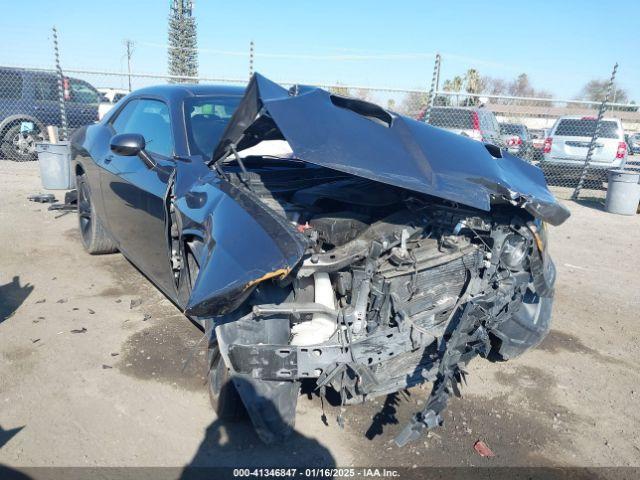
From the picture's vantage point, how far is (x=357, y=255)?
2396 mm

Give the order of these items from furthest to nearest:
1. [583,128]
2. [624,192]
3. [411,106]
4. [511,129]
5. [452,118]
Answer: [511,129] → [411,106] → [452,118] → [583,128] → [624,192]

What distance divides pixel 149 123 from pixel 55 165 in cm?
508

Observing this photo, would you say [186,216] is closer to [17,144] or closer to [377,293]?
[377,293]

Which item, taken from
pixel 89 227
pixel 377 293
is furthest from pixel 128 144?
pixel 89 227

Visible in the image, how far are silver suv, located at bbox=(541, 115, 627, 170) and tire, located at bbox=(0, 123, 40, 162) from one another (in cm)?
1191

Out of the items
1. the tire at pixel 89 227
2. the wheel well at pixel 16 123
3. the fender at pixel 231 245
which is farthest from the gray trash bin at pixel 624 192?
the wheel well at pixel 16 123

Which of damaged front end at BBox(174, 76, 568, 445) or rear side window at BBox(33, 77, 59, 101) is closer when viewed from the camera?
damaged front end at BBox(174, 76, 568, 445)

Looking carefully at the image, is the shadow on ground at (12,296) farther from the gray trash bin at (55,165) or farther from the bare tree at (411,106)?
the bare tree at (411,106)

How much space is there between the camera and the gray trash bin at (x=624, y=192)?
880cm

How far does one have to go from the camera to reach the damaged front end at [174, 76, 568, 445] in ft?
7.48

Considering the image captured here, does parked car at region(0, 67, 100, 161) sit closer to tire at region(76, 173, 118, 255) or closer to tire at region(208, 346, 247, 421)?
tire at region(76, 173, 118, 255)

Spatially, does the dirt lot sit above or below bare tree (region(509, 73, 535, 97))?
below

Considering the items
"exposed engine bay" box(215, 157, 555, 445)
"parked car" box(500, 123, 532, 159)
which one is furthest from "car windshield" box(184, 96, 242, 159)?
"parked car" box(500, 123, 532, 159)

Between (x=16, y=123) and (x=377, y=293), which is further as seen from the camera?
(x=16, y=123)
